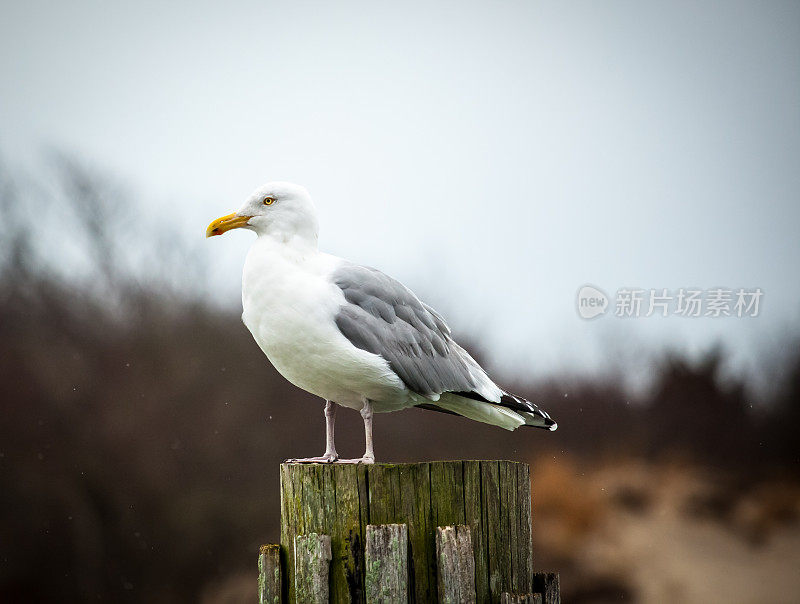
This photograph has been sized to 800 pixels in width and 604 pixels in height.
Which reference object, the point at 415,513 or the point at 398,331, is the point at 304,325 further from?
the point at 415,513

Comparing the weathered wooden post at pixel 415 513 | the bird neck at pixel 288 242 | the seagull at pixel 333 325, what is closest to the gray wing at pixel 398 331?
Result: the seagull at pixel 333 325

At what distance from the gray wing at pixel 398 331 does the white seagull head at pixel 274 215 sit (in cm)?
20

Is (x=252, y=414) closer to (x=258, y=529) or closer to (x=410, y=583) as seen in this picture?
(x=258, y=529)

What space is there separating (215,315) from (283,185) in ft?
12.8

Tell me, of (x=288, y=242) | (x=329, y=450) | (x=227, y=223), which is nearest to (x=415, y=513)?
(x=329, y=450)

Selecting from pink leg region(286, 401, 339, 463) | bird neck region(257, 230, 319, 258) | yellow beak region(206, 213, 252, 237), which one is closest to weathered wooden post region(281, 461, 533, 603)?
pink leg region(286, 401, 339, 463)

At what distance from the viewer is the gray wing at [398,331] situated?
2842 mm

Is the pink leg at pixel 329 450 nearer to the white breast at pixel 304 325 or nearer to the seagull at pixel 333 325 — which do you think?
the seagull at pixel 333 325

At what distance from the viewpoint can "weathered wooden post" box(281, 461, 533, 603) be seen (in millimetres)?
2502

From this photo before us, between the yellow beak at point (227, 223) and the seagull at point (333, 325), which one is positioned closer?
the seagull at point (333, 325)

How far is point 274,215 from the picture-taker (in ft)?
9.66

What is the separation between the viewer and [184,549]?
6.43 metres

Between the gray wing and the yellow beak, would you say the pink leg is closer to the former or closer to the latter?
the gray wing

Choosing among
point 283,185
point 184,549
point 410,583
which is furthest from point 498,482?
point 184,549
